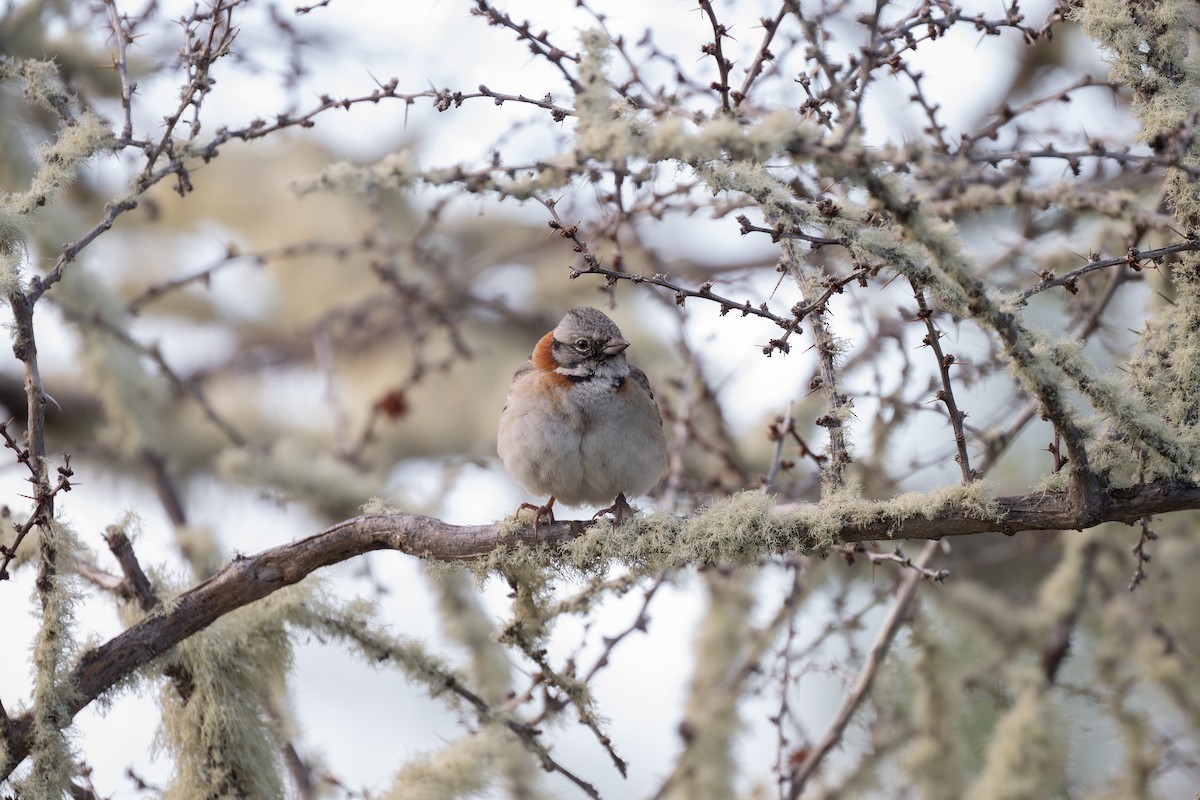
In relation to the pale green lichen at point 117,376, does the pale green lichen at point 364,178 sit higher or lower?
lower

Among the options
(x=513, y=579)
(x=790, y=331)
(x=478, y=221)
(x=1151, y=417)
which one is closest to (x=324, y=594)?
(x=513, y=579)

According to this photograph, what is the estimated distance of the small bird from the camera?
163 inches

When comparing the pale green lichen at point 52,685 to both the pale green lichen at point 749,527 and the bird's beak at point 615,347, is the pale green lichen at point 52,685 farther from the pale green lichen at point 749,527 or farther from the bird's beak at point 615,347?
the bird's beak at point 615,347

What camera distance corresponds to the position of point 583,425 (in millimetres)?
4195

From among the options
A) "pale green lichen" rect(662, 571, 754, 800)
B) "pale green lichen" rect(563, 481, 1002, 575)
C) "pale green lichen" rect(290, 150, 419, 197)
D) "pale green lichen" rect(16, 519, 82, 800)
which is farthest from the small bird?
"pale green lichen" rect(16, 519, 82, 800)

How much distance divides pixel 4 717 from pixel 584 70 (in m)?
2.21

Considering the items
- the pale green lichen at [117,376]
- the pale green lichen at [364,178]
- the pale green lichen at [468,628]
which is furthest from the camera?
the pale green lichen at [117,376]

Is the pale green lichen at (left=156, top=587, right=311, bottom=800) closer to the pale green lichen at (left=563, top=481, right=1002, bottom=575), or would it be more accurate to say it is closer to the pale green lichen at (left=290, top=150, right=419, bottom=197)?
the pale green lichen at (left=563, top=481, right=1002, bottom=575)

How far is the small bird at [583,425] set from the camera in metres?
4.14

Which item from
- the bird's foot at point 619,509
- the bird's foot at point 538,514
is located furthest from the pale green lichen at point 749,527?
the bird's foot at point 619,509

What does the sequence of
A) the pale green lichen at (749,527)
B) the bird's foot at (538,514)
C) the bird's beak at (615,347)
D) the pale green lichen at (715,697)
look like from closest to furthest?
the pale green lichen at (749,527) < the bird's foot at (538,514) < the bird's beak at (615,347) < the pale green lichen at (715,697)

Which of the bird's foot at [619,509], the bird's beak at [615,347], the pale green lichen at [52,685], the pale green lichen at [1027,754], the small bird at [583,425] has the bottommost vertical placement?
the pale green lichen at [52,685]

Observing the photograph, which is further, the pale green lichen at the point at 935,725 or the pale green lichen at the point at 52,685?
the pale green lichen at the point at 935,725

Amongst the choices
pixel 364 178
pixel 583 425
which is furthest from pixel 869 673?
pixel 364 178
